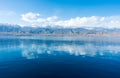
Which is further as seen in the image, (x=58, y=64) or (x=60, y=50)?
(x=60, y=50)

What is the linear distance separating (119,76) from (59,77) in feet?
29.9

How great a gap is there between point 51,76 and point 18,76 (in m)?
4.80

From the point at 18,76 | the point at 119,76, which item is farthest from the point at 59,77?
the point at 119,76

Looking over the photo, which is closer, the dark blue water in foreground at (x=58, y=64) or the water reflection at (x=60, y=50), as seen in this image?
the dark blue water in foreground at (x=58, y=64)

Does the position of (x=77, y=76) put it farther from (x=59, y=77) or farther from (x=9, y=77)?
(x=9, y=77)

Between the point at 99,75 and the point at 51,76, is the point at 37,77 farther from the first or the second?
the point at 99,75

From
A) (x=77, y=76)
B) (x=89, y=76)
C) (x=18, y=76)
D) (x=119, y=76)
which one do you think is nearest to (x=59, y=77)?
(x=77, y=76)

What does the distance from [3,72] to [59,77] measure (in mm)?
9174

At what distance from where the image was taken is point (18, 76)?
20156mm

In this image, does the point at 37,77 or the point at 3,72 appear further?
the point at 3,72

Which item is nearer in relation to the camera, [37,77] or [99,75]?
[37,77]

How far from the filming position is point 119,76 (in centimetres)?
2095

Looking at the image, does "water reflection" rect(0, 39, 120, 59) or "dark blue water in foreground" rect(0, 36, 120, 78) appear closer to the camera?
"dark blue water in foreground" rect(0, 36, 120, 78)

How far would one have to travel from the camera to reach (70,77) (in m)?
20.1
